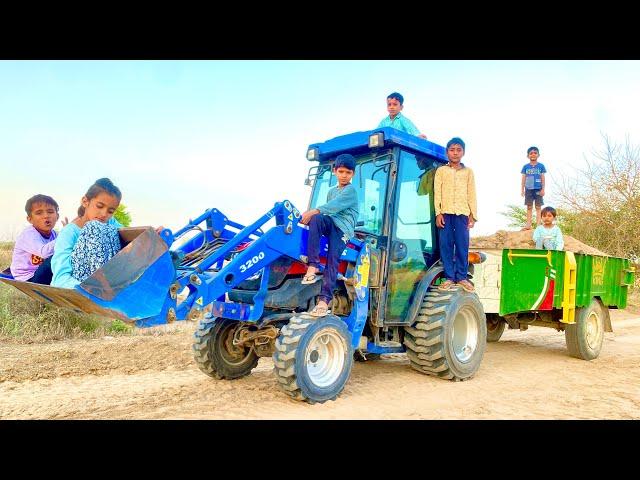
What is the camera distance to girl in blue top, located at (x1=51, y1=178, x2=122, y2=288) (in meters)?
3.86

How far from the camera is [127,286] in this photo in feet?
12.4

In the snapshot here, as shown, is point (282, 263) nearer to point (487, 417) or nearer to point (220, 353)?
point (220, 353)

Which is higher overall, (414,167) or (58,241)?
(414,167)

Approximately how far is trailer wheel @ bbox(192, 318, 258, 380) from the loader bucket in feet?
5.08

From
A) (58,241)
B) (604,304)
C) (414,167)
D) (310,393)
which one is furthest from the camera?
(604,304)

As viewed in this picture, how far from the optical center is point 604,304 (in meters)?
8.40

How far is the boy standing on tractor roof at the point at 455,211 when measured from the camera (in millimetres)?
5996

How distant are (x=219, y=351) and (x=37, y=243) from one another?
2115 millimetres

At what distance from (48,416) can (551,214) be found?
7736mm

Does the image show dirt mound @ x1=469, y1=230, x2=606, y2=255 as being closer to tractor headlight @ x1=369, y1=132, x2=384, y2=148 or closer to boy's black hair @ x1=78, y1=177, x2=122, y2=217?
tractor headlight @ x1=369, y1=132, x2=384, y2=148

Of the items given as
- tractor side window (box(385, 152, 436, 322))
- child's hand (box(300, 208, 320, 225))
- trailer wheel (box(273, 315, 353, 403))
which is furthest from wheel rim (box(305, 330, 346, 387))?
child's hand (box(300, 208, 320, 225))

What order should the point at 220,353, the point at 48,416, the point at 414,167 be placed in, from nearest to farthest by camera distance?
the point at 48,416 < the point at 220,353 < the point at 414,167

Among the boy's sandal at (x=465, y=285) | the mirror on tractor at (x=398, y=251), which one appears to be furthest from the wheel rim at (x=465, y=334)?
the mirror on tractor at (x=398, y=251)

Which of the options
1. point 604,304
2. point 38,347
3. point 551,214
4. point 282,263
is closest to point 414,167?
point 282,263
